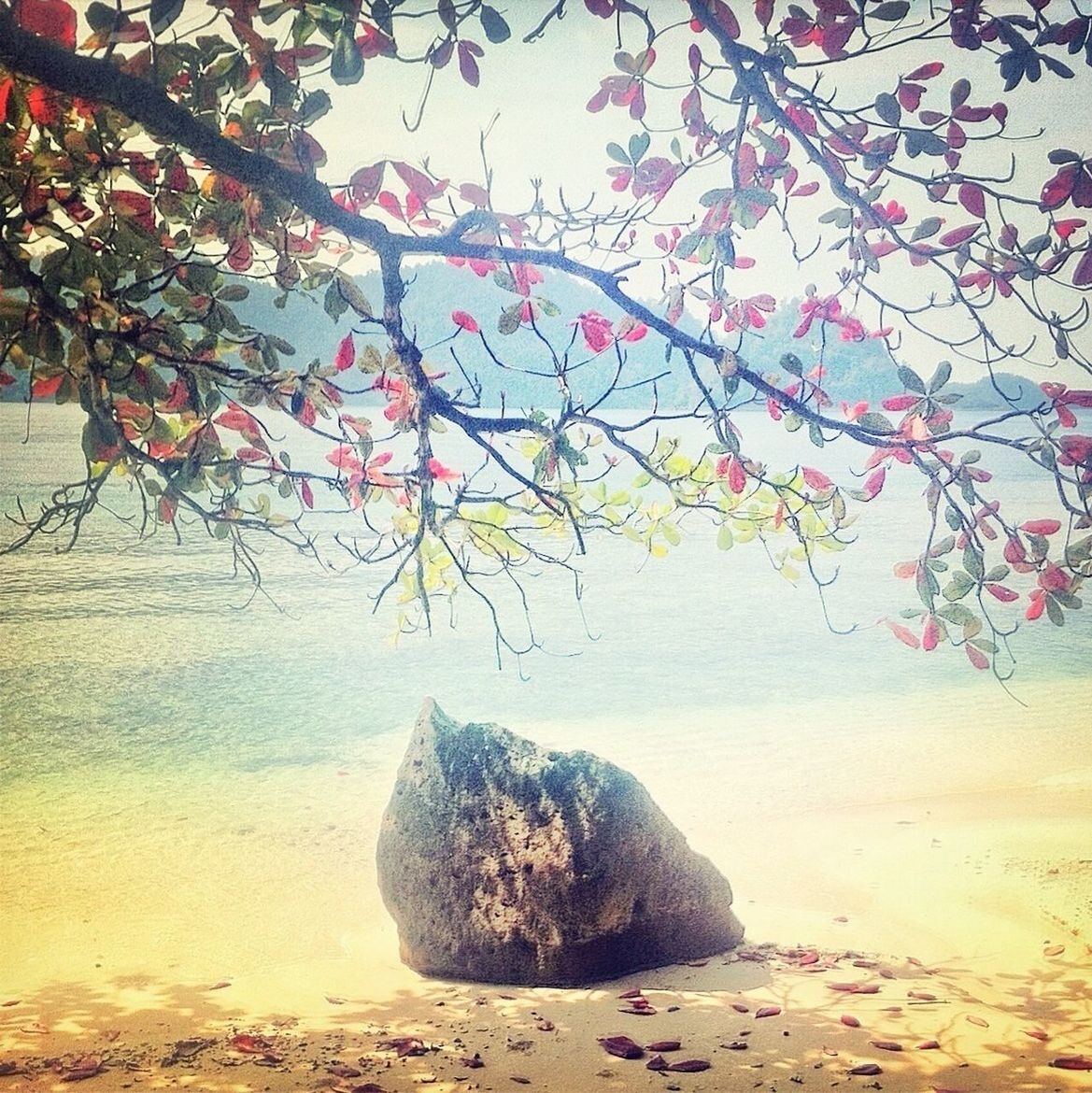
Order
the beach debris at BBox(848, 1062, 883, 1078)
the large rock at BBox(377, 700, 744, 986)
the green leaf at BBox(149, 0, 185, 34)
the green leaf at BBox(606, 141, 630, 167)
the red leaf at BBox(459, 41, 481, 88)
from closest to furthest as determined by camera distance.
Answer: the green leaf at BBox(149, 0, 185, 34) → the red leaf at BBox(459, 41, 481, 88) → the beach debris at BBox(848, 1062, 883, 1078) → the green leaf at BBox(606, 141, 630, 167) → the large rock at BBox(377, 700, 744, 986)

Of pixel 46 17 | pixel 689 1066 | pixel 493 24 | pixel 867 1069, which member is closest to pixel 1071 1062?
pixel 867 1069

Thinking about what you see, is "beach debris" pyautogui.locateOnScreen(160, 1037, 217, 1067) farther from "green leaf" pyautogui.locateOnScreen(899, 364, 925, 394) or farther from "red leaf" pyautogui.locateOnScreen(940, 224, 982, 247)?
"red leaf" pyautogui.locateOnScreen(940, 224, 982, 247)

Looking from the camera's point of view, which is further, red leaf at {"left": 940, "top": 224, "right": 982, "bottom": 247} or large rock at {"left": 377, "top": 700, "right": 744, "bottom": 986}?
large rock at {"left": 377, "top": 700, "right": 744, "bottom": 986}

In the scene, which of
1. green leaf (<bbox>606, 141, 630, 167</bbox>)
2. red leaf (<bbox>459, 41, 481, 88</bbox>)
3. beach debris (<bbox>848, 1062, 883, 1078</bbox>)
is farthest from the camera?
green leaf (<bbox>606, 141, 630, 167</bbox>)

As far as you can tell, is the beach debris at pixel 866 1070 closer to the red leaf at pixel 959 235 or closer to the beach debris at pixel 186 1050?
the beach debris at pixel 186 1050

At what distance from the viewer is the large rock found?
5.54 feet

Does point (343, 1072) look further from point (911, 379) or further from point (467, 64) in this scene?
point (467, 64)

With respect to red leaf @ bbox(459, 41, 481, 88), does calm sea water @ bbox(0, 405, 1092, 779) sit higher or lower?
lower

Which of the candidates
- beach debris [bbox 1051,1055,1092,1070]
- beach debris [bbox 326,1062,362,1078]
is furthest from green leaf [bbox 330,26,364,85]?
beach debris [bbox 1051,1055,1092,1070]

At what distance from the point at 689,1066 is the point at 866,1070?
0.26 metres

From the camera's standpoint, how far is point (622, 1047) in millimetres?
1437

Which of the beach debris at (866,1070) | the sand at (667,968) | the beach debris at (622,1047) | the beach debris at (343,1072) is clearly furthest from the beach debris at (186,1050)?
the beach debris at (866,1070)

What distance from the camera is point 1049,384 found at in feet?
5.12

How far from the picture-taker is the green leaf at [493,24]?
119 centimetres
